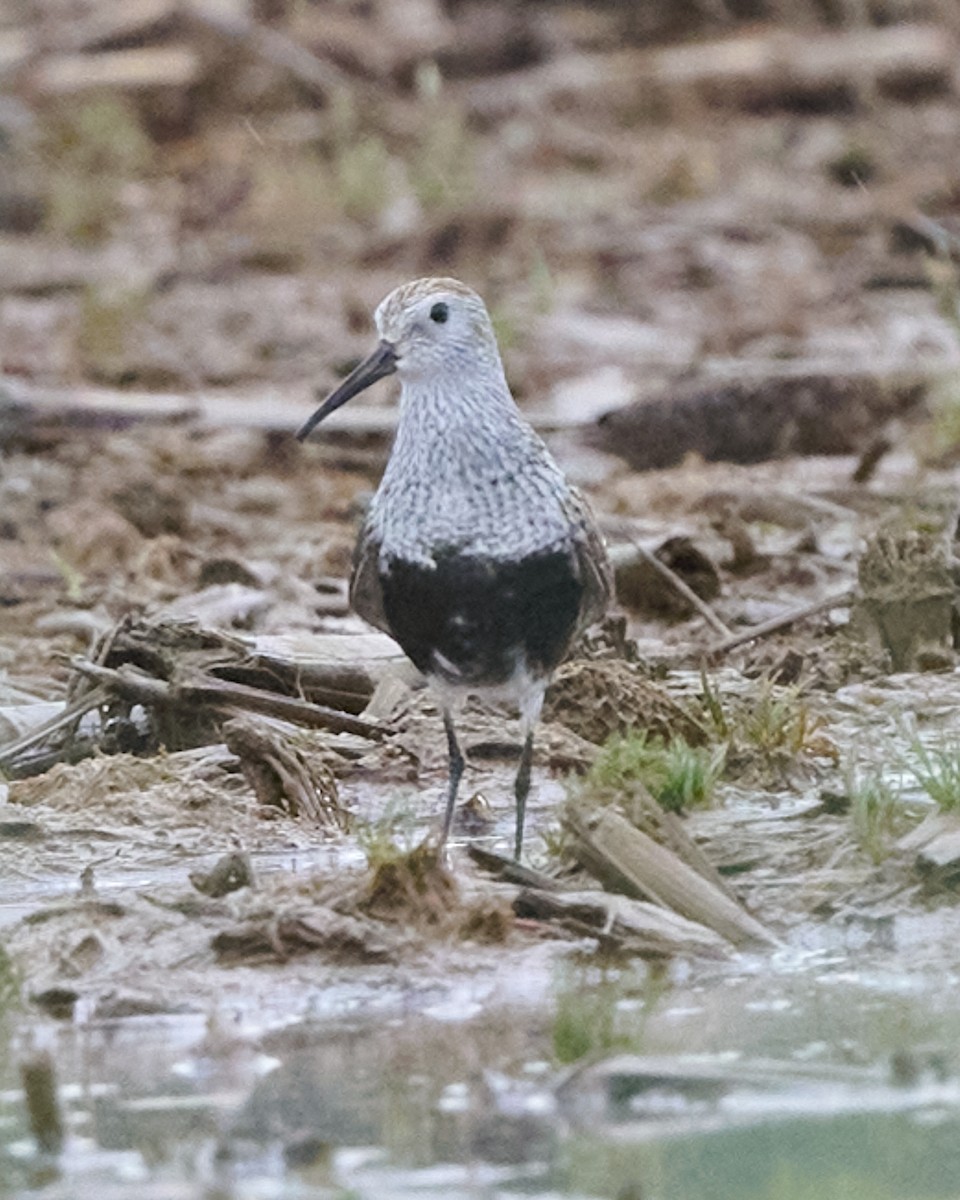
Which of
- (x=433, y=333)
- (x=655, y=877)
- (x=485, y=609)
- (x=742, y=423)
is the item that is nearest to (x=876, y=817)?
(x=655, y=877)

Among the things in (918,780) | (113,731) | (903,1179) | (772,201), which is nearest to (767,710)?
(918,780)

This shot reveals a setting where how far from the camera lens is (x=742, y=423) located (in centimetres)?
1105

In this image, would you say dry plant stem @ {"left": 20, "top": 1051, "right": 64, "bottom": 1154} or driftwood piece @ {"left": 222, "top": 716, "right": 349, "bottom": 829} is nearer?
dry plant stem @ {"left": 20, "top": 1051, "right": 64, "bottom": 1154}

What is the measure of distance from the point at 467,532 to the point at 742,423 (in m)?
5.02

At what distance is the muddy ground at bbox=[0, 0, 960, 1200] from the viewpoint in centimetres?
480

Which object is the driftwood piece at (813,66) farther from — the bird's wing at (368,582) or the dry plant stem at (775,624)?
the bird's wing at (368,582)

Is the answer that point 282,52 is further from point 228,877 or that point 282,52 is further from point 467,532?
point 228,877

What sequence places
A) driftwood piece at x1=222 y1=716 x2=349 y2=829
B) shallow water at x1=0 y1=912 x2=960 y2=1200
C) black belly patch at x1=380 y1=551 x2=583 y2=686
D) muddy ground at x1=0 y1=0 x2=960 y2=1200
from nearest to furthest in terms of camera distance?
1. shallow water at x1=0 y1=912 x2=960 y2=1200
2. muddy ground at x1=0 y1=0 x2=960 y2=1200
3. black belly patch at x1=380 y1=551 x2=583 y2=686
4. driftwood piece at x1=222 y1=716 x2=349 y2=829

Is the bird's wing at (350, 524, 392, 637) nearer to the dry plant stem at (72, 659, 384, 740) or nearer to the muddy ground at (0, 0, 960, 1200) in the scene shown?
the muddy ground at (0, 0, 960, 1200)

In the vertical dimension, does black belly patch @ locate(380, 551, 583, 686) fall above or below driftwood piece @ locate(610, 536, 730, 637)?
above

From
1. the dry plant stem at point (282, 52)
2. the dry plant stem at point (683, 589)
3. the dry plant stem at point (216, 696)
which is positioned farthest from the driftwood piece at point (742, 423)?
the dry plant stem at point (282, 52)

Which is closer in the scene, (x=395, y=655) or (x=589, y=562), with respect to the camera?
(x=589, y=562)

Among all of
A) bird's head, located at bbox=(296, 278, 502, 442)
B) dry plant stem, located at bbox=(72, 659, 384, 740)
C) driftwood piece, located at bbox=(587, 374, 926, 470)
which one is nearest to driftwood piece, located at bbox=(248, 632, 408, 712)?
dry plant stem, located at bbox=(72, 659, 384, 740)

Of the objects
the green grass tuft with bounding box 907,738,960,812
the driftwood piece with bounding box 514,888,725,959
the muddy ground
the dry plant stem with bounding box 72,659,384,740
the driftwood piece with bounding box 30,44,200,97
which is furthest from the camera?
the driftwood piece with bounding box 30,44,200,97
